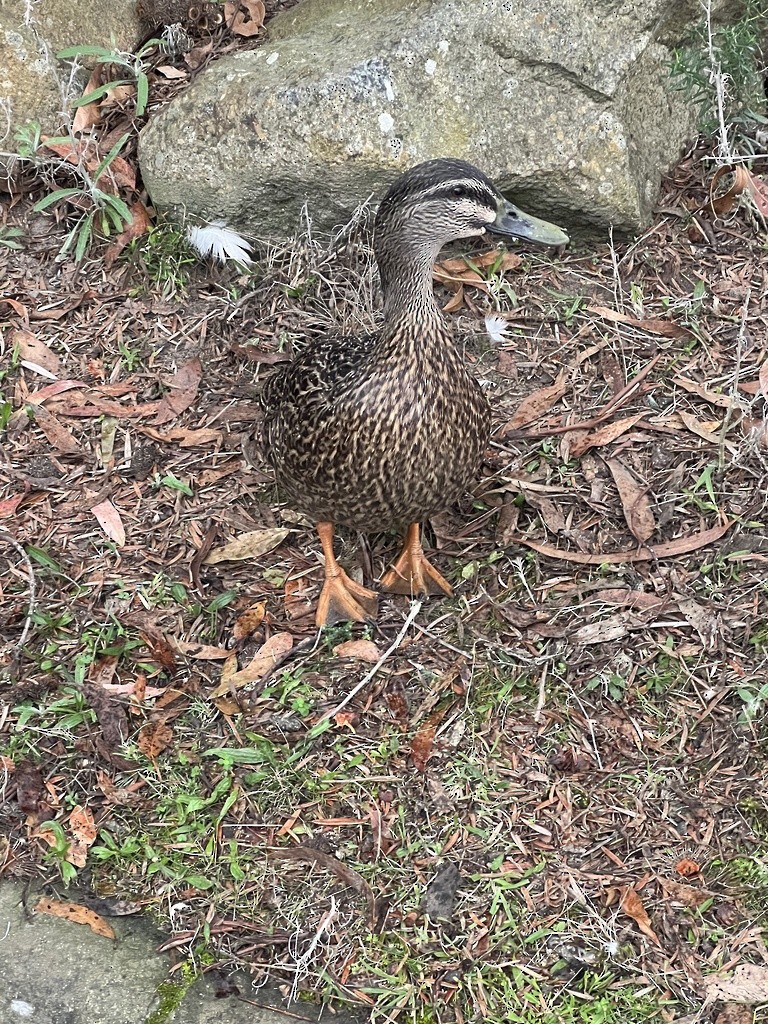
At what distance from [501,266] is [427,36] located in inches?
33.9

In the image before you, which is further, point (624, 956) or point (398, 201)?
point (398, 201)

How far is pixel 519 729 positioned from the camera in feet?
10.3

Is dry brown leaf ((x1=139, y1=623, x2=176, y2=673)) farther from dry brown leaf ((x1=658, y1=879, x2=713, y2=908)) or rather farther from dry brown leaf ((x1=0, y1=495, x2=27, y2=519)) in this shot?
dry brown leaf ((x1=658, y1=879, x2=713, y2=908))

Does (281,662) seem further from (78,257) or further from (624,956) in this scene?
(78,257)

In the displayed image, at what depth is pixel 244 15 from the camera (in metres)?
4.66

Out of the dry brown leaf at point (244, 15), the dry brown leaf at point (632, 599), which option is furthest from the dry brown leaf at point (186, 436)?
the dry brown leaf at point (244, 15)

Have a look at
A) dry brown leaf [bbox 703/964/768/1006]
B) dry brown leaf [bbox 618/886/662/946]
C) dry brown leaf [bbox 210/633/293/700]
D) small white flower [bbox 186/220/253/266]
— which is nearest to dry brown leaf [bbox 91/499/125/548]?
dry brown leaf [bbox 210/633/293/700]

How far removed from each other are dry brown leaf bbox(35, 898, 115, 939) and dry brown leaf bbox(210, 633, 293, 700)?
26.7 inches

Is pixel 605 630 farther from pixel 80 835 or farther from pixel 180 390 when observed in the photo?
pixel 180 390

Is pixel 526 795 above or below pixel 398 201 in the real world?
below

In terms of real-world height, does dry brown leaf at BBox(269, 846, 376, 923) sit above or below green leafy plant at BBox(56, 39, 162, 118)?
below

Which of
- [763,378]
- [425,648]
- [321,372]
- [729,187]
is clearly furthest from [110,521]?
[729,187]

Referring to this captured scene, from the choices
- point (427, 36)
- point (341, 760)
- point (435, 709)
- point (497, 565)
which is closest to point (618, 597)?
point (497, 565)

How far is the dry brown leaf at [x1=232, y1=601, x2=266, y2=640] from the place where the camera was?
11.2 ft
